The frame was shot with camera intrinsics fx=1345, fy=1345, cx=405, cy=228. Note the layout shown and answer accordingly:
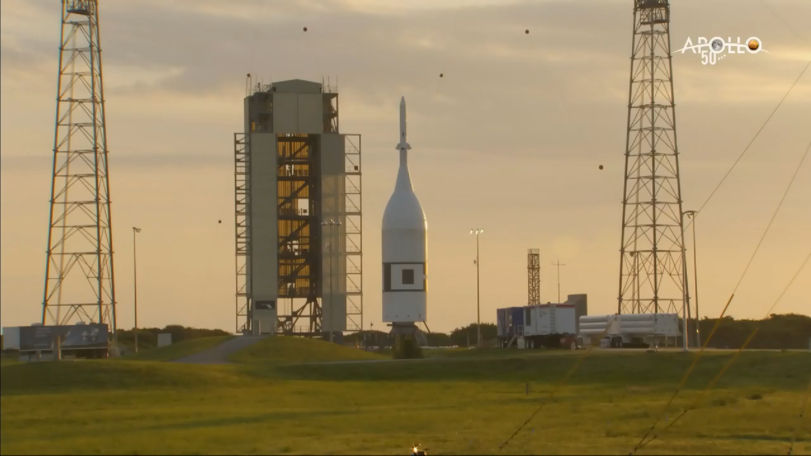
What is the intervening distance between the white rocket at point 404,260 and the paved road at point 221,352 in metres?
16.4

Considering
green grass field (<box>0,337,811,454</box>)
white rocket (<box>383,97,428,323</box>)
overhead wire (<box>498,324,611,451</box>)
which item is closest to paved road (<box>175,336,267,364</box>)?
green grass field (<box>0,337,811,454</box>)

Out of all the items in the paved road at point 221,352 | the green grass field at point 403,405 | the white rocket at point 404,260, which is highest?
the white rocket at point 404,260

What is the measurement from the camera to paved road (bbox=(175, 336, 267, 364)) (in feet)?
253

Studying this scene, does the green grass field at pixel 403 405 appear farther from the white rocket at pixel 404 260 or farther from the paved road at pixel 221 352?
the white rocket at pixel 404 260

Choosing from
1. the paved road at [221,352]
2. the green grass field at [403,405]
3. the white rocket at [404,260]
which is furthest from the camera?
the white rocket at [404,260]

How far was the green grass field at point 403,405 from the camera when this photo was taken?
40906 millimetres

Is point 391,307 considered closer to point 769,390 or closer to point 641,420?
point 769,390

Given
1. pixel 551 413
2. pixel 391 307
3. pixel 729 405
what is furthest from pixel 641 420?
pixel 391 307

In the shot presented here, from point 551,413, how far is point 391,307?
2099 inches

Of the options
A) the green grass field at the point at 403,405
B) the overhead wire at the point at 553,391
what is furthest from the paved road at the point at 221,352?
the overhead wire at the point at 553,391

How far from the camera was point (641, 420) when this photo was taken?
49688mm

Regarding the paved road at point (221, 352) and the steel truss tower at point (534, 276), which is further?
the steel truss tower at point (534, 276)

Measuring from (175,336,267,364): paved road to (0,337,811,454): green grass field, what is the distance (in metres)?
1.75

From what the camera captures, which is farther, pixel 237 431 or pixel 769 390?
pixel 769 390
